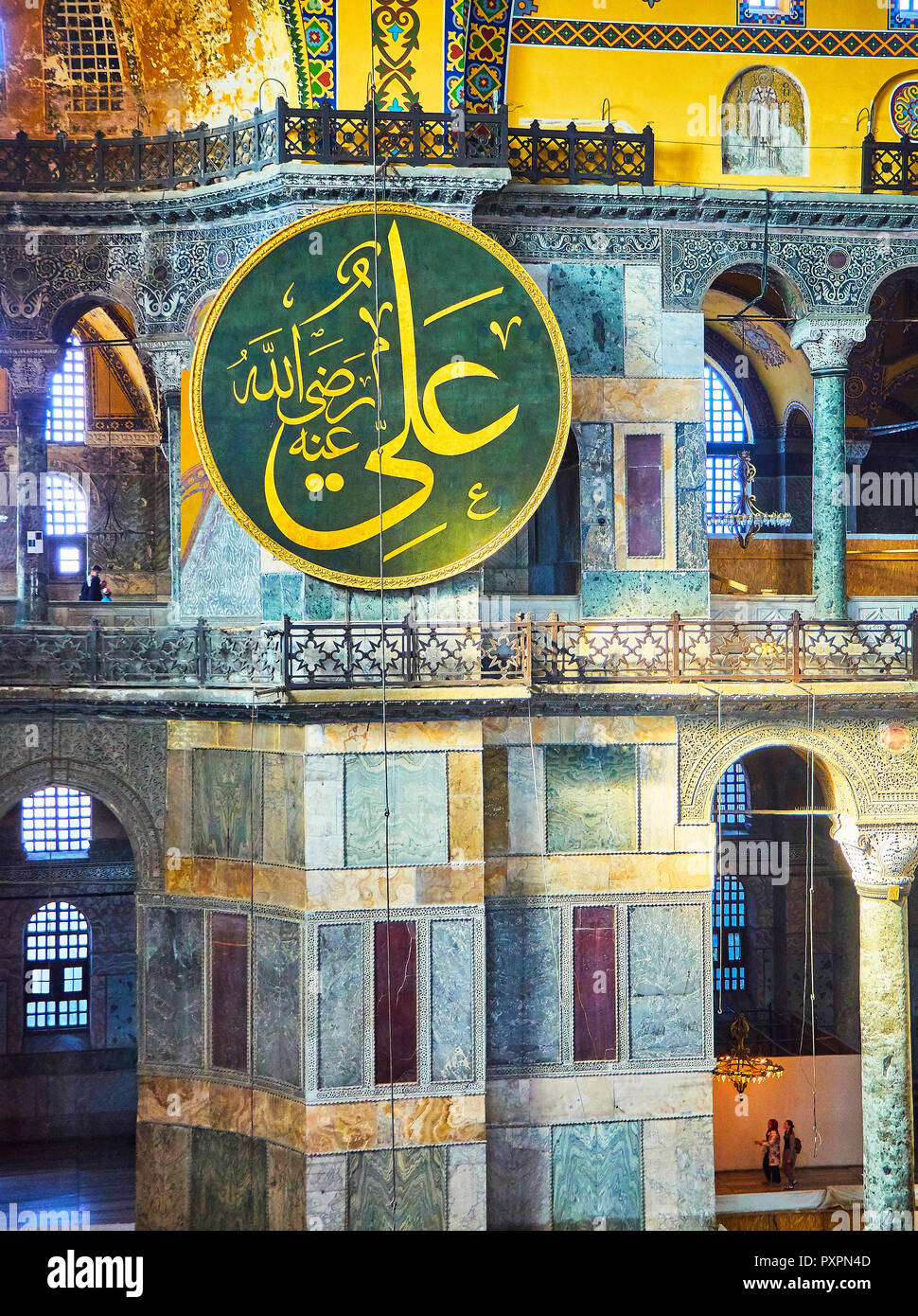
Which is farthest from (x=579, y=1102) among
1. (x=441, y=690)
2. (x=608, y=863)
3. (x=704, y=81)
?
(x=704, y=81)

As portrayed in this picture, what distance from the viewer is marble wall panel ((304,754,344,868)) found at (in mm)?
12789

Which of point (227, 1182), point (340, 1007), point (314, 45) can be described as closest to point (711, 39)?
point (314, 45)

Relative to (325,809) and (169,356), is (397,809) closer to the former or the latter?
(325,809)

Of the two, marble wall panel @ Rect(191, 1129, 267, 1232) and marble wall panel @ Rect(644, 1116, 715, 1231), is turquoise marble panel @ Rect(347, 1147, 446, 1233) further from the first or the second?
marble wall panel @ Rect(644, 1116, 715, 1231)

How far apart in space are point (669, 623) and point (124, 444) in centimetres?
706

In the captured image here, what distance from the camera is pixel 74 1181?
15.3 m

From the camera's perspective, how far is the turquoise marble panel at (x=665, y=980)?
545 inches

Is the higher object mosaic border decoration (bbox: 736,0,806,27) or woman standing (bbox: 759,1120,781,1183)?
mosaic border decoration (bbox: 736,0,806,27)

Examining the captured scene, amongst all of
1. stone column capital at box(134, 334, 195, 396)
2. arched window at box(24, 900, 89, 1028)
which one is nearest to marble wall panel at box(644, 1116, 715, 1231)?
arched window at box(24, 900, 89, 1028)

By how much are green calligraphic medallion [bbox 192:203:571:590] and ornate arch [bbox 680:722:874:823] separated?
273cm

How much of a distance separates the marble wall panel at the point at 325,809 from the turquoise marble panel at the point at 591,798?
203 cm

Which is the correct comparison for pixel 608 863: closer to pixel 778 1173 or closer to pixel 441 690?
pixel 441 690

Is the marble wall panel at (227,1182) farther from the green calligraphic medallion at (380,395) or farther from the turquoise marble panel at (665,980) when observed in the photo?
the green calligraphic medallion at (380,395)

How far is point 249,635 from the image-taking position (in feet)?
43.0
